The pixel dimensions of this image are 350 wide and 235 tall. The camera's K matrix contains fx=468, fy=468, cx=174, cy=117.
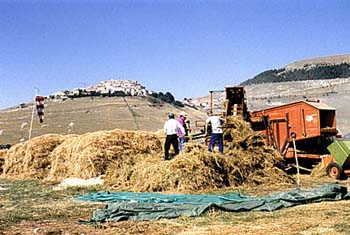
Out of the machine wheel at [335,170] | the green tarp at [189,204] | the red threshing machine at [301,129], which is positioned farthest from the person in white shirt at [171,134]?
the machine wheel at [335,170]

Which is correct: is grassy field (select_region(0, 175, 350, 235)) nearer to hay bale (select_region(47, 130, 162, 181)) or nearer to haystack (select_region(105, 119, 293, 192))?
haystack (select_region(105, 119, 293, 192))

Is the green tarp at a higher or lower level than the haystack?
lower

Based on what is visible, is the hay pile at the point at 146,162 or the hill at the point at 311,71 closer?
the hay pile at the point at 146,162

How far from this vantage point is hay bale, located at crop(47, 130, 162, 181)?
15477 millimetres

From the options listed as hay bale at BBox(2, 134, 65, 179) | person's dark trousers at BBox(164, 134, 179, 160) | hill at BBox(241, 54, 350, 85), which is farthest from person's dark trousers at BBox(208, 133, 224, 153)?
hill at BBox(241, 54, 350, 85)

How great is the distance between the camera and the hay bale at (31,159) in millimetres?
18244

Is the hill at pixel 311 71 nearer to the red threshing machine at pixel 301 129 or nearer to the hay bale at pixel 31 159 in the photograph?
the red threshing machine at pixel 301 129

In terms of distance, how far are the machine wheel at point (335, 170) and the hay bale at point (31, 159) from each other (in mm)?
10334

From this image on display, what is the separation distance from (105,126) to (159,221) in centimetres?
2873

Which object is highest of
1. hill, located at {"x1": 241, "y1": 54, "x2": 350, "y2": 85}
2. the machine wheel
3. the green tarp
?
hill, located at {"x1": 241, "y1": 54, "x2": 350, "y2": 85}

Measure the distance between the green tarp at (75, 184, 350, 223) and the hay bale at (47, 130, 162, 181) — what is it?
167 inches

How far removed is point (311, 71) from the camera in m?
65.8

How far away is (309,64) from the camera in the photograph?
248 ft

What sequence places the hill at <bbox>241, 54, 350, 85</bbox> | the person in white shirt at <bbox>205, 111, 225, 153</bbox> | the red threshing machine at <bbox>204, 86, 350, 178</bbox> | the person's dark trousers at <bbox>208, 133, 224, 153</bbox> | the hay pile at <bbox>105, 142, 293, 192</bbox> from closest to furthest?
the hay pile at <bbox>105, 142, 293, 192</bbox> < the person's dark trousers at <bbox>208, 133, 224, 153</bbox> < the person in white shirt at <bbox>205, 111, 225, 153</bbox> < the red threshing machine at <bbox>204, 86, 350, 178</bbox> < the hill at <bbox>241, 54, 350, 85</bbox>
